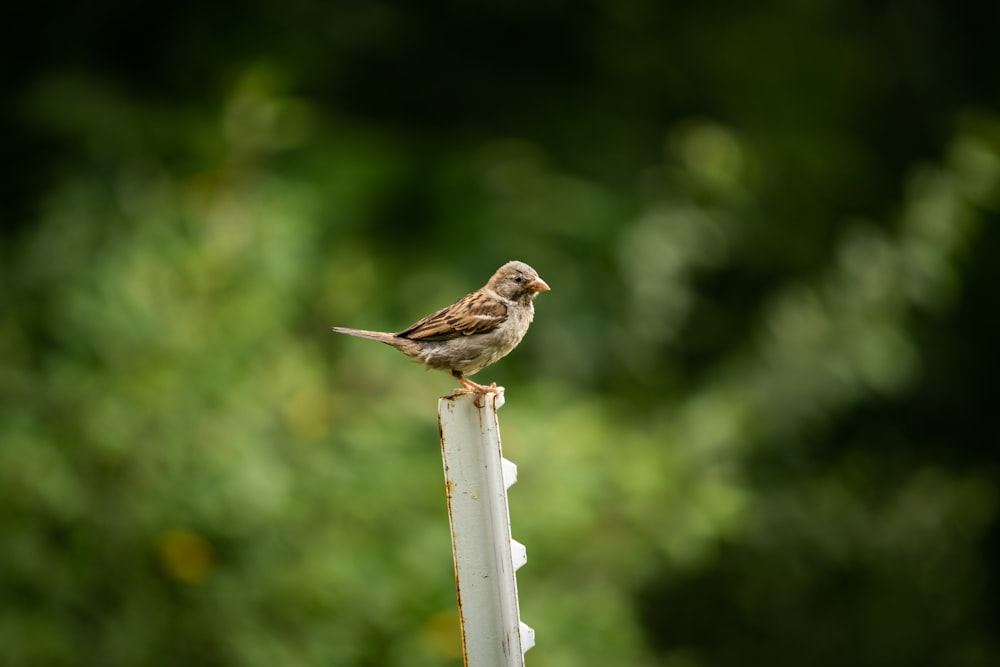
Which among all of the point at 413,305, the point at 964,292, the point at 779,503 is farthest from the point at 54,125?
the point at 964,292

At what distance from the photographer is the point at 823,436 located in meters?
8.45

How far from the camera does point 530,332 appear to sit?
23.5ft

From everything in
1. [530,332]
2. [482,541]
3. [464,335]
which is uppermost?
[530,332]

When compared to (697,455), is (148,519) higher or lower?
lower

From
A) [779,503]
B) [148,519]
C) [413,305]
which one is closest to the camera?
[148,519]

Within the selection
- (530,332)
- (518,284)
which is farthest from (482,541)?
(530,332)

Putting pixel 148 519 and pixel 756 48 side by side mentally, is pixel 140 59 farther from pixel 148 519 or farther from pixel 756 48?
pixel 148 519

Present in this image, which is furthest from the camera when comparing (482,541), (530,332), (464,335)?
(530,332)

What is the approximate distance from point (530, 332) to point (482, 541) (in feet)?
15.3

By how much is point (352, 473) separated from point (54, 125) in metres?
3.88

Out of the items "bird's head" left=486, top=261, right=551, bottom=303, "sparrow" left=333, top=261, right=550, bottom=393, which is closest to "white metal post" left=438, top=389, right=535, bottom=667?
"sparrow" left=333, top=261, right=550, bottom=393

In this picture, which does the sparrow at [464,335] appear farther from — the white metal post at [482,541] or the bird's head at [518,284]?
the white metal post at [482,541]

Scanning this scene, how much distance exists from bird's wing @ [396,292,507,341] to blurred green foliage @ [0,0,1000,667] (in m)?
1.28

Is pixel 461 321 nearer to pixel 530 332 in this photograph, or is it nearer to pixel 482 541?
pixel 482 541
